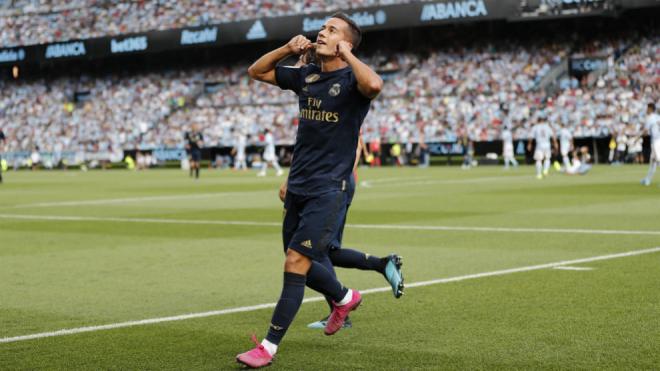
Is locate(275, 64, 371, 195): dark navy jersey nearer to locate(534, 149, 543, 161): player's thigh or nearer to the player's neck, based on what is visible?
the player's neck

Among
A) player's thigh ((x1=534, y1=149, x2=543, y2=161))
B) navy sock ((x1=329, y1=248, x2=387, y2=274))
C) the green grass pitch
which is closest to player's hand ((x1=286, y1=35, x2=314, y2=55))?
navy sock ((x1=329, y1=248, x2=387, y2=274))

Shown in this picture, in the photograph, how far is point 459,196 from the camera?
83.4 ft

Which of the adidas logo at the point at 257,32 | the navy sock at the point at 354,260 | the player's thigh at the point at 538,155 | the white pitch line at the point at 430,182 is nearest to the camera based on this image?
the navy sock at the point at 354,260

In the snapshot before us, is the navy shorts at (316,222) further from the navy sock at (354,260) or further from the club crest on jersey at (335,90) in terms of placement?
the navy sock at (354,260)

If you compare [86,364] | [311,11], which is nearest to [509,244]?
[86,364]

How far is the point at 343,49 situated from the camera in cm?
667

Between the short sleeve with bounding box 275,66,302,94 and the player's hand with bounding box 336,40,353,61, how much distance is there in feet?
1.43

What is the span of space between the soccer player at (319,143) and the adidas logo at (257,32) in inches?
2130

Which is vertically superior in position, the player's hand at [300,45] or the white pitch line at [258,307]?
the player's hand at [300,45]

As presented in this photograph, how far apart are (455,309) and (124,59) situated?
65.7m

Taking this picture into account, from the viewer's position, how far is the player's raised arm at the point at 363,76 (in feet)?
21.5

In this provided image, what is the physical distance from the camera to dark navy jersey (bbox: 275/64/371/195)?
6.87 meters

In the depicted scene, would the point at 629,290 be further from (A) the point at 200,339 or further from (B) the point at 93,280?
(B) the point at 93,280

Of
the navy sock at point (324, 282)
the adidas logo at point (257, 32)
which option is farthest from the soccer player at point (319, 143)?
the adidas logo at point (257, 32)
